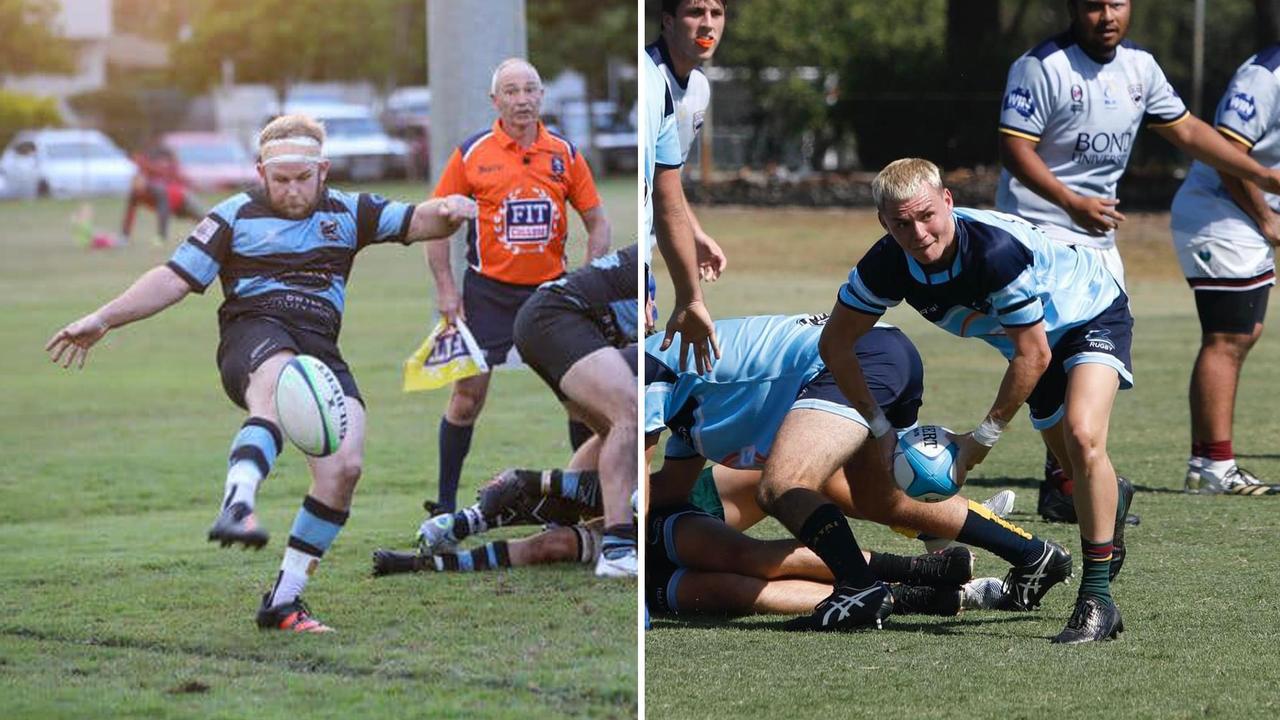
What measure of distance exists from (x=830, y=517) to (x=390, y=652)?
107 centimetres

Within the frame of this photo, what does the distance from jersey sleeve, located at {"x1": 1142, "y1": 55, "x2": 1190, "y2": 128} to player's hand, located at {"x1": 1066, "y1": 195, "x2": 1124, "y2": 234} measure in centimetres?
58

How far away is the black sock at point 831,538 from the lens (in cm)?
479

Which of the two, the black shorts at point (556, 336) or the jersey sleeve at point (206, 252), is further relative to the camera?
the black shorts at point (556, 336)

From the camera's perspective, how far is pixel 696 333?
5.02 meters

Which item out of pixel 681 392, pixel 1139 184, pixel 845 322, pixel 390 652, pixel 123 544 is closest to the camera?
pixel 390 652

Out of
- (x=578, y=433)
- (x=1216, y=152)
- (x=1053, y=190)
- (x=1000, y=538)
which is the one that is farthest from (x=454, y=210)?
(x=1216, y=152)

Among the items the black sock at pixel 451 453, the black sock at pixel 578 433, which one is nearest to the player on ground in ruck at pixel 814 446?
the black sock at pixel 578 433

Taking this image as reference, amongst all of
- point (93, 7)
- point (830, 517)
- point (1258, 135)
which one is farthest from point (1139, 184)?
point (830, 517)

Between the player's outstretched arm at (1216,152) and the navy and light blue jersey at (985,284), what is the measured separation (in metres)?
2.02

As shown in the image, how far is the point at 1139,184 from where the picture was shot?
23.4m

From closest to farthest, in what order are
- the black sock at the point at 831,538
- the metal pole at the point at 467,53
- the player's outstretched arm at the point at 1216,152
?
the black sock at the point at 831,538
the metal pole at the point at 467,53
the player's outstretched arm at the point at 1216,152

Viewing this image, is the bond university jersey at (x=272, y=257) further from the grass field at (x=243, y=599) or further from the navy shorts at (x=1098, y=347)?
the navy shorts at (x=1098, y=347)

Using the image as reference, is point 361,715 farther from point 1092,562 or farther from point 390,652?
point 1092,562

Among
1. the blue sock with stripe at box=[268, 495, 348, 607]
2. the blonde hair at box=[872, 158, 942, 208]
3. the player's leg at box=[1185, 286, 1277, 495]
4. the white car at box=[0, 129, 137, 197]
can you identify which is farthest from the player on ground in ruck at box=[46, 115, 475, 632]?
the white car at box=[0, 129, 137, 197]
